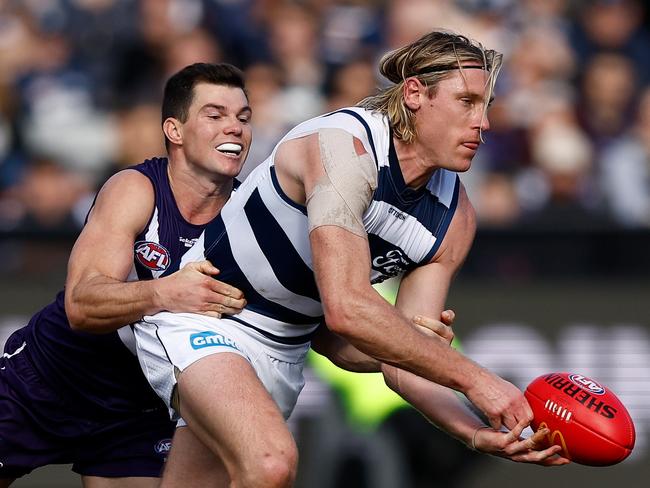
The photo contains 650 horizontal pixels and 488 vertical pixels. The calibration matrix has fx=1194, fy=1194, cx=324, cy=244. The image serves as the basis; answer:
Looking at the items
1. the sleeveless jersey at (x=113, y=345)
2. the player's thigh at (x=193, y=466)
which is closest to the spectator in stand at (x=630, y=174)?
the sleeveless jersey at (x=113, y=345)

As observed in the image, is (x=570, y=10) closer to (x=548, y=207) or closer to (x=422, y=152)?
(x=548, y=207)

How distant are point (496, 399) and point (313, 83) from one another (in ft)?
15.5

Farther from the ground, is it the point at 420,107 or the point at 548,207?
the point at 420,107

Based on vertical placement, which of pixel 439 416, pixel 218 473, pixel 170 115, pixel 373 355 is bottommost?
pixel 218 473

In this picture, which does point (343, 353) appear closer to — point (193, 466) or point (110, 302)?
point (193, 466)

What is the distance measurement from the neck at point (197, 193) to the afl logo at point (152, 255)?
0.20 meters

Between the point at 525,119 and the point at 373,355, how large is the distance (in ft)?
15.0

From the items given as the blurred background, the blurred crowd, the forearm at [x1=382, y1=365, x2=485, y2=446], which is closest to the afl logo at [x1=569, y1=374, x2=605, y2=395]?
the forearm at [x1=382, y1=365, x2=485, y2=446]

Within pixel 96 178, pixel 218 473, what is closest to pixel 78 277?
pixel 218 473

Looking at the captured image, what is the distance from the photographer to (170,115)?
19.0 ft

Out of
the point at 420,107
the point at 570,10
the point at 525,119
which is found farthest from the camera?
the point at 570,10

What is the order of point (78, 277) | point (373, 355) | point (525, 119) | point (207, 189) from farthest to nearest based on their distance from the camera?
point (525, 119), point (207, 189), point (78, 277), point (373, 355)

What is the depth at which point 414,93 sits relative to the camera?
4711 millimetres

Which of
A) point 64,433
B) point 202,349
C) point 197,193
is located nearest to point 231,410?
point 202,349
